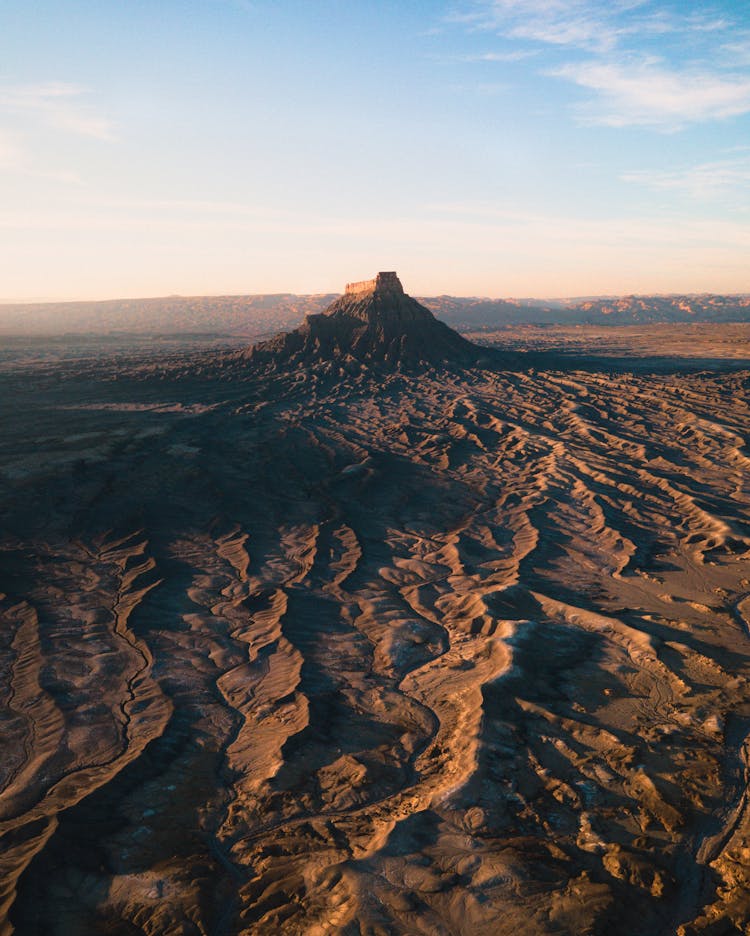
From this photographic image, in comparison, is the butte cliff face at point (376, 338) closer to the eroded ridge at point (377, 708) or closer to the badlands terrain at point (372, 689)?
the badlands terrain at point (372, 689)

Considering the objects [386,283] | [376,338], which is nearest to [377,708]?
[376,338]

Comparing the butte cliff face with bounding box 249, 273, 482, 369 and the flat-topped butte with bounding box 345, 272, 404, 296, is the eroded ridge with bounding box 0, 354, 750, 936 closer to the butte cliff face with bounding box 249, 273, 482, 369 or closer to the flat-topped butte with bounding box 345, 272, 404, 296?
the butte cliff face with bounding box 249, 273, 482, 369

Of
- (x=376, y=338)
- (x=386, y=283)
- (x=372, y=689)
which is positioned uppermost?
(x=386, y=283)

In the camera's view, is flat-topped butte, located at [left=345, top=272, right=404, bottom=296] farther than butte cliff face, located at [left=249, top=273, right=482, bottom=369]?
Yes

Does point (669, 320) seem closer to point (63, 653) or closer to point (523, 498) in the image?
point (523, 498)

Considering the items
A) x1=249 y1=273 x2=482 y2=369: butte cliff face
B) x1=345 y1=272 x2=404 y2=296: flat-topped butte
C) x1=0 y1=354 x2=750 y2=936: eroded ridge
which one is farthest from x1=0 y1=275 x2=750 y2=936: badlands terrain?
x1=345 y1=272 x2=404 y2=296: flat-topped butte

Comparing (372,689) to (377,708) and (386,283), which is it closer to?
(377,708)
